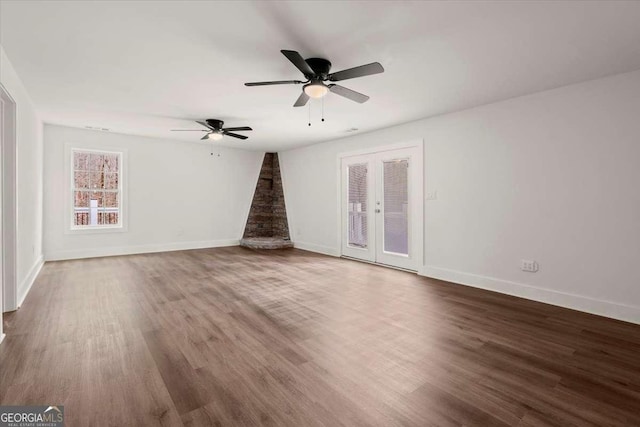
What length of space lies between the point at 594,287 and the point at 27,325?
19.1 feet

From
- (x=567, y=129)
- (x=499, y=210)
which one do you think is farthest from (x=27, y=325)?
(x=567, y=129)

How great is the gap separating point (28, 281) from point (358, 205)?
5.27 m

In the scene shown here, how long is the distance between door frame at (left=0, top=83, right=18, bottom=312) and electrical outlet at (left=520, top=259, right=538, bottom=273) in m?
5.91

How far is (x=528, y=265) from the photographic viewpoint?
12.2ft

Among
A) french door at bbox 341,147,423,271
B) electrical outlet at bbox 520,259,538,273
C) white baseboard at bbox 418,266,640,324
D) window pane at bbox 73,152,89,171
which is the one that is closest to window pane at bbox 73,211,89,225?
window pane at bbox 73,152,89,171

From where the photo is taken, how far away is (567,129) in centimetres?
344

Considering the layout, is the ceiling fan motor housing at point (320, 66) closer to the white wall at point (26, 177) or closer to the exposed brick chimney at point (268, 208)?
the white wall at point (26, 177)

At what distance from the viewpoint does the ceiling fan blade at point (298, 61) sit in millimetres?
2295

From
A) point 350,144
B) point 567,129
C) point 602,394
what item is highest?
point 350,144

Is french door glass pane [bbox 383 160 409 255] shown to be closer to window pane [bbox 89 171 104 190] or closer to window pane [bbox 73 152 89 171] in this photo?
window pane [bbox 89 171 104 190]

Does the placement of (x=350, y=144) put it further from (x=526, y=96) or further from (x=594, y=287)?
(x=594, y=287)

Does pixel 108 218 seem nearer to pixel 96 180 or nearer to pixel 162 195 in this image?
pixel 96 180

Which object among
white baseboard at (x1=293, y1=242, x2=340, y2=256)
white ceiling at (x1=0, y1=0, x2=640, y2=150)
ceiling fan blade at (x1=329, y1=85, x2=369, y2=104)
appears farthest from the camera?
white baseboard at (x1=293, y1=242, x2=340, y2=256)

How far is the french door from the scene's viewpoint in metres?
5.04
